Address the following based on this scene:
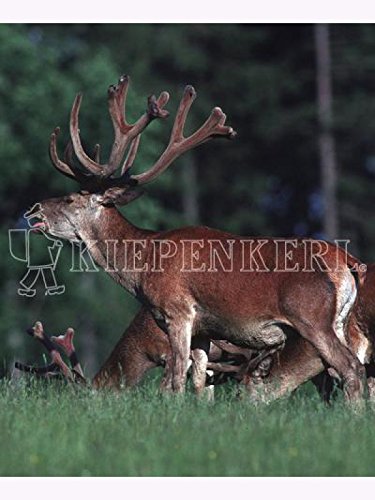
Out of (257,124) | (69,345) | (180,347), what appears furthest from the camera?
(257,124)

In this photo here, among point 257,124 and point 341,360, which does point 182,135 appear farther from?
point 257,124

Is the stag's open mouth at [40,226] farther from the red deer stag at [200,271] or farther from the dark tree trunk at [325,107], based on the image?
the dark tree trunk at [325,107]

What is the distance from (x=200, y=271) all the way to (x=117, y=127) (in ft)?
5.02

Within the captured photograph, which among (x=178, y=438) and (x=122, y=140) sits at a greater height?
(x=122, y=140)

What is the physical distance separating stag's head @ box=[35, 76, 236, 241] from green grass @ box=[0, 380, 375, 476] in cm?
160

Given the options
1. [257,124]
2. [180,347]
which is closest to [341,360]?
[180,347]

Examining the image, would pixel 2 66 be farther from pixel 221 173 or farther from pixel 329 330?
pixel 329 330

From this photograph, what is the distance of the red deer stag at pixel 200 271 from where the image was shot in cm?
1046

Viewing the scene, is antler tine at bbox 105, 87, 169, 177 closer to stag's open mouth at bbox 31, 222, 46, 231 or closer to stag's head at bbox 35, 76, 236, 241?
stag's head at bbox 35, 76, 236, 241

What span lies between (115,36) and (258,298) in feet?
87.0

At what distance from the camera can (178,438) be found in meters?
A: 8.80

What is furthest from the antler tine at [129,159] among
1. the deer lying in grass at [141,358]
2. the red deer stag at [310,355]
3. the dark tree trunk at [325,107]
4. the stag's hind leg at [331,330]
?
the dark tree trunk at [325,107]

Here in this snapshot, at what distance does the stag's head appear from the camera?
1146 centimetres

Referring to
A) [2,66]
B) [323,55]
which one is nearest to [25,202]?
[2,66]
